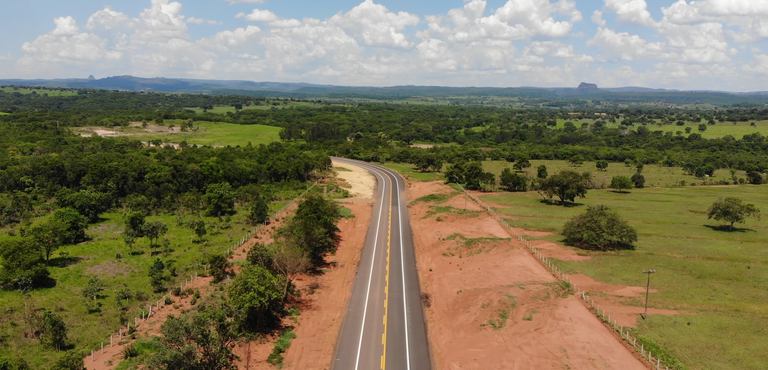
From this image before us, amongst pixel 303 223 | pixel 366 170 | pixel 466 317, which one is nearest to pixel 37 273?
pixel 303 223

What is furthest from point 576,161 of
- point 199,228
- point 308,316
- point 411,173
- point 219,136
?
point 219,136

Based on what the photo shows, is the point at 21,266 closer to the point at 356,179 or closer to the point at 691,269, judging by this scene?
the point at 691,269

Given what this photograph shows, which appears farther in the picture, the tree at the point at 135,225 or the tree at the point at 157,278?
the tree at the point at 135,225

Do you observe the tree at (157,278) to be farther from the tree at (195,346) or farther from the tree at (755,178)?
the tree at (755,178)

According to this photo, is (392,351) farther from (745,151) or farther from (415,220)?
(745,151)

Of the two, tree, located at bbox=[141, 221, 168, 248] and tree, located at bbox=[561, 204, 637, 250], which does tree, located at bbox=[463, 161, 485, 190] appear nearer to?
tree, located at bbox=[561, 204, 637, 250]

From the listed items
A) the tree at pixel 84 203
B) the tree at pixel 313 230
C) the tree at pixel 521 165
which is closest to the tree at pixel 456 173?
the tree at pixel 521 165

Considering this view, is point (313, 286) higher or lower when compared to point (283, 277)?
lower
